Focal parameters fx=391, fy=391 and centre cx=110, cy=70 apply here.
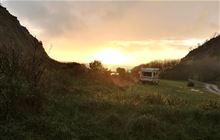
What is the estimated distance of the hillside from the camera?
86.8 meters

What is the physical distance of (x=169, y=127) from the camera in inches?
747

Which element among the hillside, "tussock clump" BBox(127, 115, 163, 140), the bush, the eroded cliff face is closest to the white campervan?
the eroded cliff face

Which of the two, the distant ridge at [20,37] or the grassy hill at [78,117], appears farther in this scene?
the distant ridge at [20,37]

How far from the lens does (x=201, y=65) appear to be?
322 feet

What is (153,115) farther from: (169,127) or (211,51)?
(211,51)

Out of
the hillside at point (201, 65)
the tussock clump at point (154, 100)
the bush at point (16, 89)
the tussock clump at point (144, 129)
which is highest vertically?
the hillside at point (201, 65)

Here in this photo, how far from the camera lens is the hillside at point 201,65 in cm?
8675

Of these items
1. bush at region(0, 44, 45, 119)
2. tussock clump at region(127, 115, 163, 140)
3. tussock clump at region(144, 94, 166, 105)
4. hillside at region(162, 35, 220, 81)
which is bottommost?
tussock clump at region(127, 115, 163, 140)

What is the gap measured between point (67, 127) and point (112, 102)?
6.40 m

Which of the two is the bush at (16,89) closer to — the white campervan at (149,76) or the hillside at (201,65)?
the white campervan at (149,76)

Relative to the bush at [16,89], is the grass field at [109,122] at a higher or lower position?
lower

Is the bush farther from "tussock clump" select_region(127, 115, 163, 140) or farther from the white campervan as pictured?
the white campervan

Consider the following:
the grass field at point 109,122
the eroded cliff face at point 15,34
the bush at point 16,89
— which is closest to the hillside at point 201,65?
the eroded cliff face at point 15,34

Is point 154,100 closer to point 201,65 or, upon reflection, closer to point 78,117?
point 78,117
